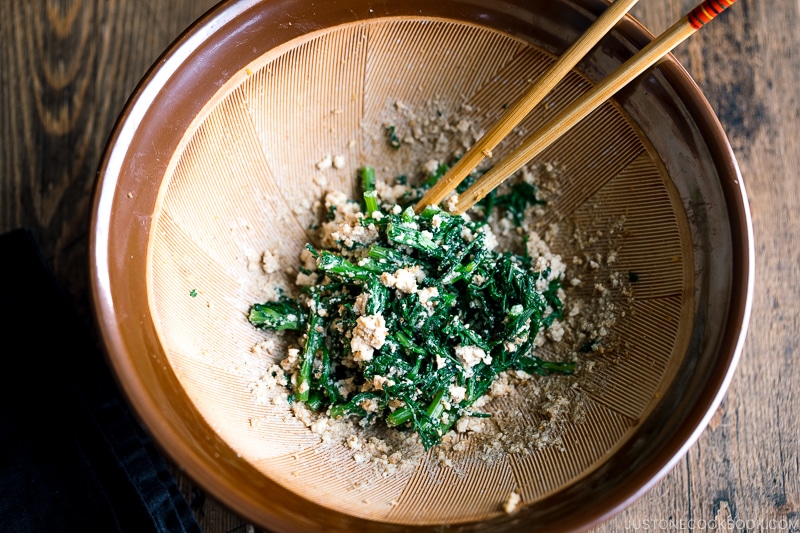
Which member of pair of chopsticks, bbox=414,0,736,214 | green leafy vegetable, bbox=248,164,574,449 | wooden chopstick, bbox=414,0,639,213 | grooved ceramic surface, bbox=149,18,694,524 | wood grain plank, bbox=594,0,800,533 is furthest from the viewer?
wood grain plank, bbox=594,0,800,533

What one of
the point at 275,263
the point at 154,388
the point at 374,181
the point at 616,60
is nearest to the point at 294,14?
the point at 374,181

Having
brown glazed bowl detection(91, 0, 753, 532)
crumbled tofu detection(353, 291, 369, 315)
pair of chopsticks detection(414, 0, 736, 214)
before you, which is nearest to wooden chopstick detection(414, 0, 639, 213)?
pair of chopsticks detection(414, 0, 736, 214)

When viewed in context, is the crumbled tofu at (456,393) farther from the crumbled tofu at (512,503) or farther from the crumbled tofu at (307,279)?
the crumbled tofu at (307,279)

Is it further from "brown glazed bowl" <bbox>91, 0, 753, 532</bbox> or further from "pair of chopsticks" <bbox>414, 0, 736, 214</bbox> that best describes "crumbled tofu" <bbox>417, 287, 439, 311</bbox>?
"brown glazed bowl" <bbox>91, 0, 753, 532</bbox>

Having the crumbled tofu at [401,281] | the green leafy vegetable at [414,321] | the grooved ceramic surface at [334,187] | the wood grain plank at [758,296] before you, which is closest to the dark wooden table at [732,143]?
the wood grain plank at [758,296]

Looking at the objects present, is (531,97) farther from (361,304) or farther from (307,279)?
(307,279)

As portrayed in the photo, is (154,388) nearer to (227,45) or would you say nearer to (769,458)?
(227,45)

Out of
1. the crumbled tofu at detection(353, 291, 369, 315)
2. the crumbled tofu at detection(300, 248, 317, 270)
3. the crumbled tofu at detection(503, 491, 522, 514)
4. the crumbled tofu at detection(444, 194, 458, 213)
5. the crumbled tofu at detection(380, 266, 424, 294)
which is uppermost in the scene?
the crumbled tofu at detection(444, 194, 458, 213)
